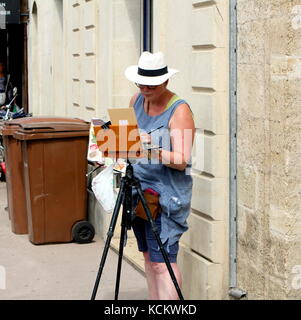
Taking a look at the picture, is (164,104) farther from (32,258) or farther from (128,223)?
(32,258)

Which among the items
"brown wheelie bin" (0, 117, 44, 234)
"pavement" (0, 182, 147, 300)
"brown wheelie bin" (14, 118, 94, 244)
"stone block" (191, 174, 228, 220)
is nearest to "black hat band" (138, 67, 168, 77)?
Answer: "stone block" (191, 174, 228, 220)

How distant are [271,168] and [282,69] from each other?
0.64m

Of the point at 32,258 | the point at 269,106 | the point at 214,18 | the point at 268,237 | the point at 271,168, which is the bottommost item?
the point at 32,258

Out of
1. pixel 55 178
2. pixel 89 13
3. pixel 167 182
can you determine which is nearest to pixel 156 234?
pixel 167 182

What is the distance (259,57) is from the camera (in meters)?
6.13

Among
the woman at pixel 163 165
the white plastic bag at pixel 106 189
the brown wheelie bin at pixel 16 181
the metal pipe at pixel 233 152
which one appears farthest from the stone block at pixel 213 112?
the brown wheelie bin at pixel 16 181

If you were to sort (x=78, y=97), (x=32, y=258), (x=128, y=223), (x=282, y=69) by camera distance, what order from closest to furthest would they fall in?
1. (x=282, y=69)
2. (x=128, y=223)
3. (x=32, y=258)
4. (x=78, y=97)

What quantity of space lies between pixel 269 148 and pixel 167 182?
0.74 meters

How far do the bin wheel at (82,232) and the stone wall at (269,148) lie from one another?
149 inches

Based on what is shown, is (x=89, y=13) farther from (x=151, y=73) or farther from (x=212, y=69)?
(x=151, y=73)

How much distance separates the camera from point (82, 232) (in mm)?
10219

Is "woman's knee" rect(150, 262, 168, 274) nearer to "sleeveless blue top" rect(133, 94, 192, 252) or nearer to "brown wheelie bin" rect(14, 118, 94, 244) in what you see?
"sleeveless blue top" rect(133, 94, 192, 252)

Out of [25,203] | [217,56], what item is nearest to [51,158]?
[25,203]

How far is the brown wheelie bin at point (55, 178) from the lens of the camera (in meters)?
9.98
